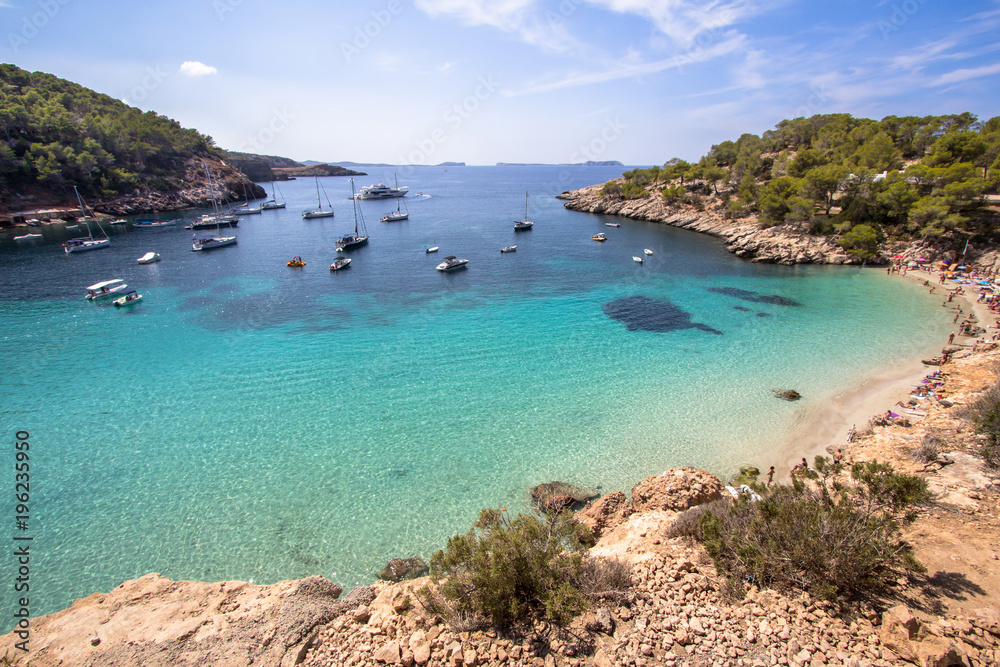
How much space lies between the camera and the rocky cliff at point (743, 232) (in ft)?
168

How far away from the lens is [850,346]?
2875 centimetres

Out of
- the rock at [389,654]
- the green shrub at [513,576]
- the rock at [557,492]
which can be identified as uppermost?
the green shrub at [513,576]

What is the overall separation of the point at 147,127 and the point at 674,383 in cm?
14660

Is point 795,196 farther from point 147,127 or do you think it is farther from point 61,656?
point 147,127

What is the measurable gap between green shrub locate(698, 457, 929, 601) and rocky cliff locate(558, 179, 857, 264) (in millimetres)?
51313

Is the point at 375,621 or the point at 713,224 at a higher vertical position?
the point at 713,224

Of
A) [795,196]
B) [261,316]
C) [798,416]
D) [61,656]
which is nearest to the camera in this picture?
[61,656]

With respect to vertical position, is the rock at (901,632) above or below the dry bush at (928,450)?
above

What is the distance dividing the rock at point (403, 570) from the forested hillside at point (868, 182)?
59538mm

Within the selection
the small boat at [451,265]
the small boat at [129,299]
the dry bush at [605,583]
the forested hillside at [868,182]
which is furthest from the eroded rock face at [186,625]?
the forested hillside at [868,182]

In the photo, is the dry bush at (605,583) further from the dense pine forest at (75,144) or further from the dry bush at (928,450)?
the dense pine forest at (75,144)

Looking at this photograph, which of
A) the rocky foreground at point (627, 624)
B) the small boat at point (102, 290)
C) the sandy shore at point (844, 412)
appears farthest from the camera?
the small boat at point (102, 290)

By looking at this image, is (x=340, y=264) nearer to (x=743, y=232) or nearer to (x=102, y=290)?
(x=102, y=290)

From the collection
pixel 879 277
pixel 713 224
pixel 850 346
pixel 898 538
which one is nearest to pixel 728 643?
pixel 898 538
